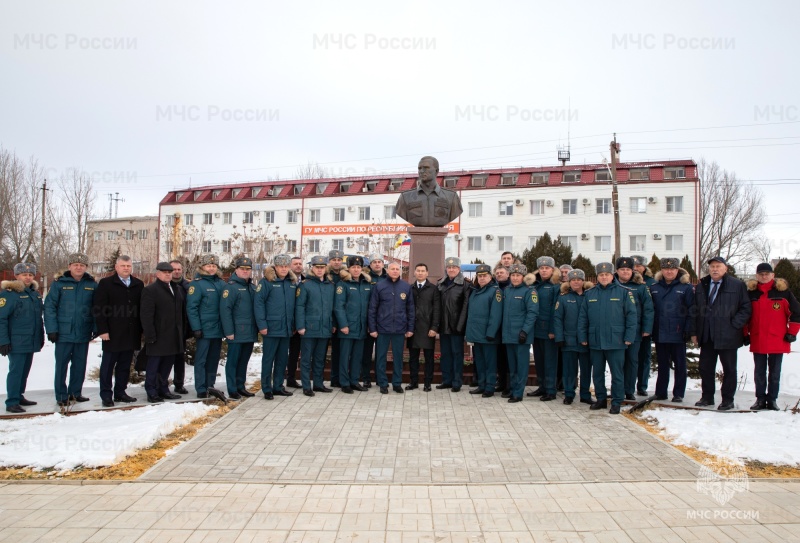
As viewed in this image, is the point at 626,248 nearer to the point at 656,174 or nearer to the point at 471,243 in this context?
the point at 656,174

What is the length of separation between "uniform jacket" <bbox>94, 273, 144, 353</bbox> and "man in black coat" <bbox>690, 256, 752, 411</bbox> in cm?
752

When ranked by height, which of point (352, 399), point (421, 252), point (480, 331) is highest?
point (421, 252)

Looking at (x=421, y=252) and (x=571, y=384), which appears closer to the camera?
(x=571, y=384)

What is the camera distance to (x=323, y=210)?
42719mm

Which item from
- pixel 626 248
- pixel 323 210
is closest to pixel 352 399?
pixel 626 248

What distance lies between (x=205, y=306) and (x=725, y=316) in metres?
6.98

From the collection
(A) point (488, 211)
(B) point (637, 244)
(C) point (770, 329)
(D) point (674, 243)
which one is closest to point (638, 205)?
(B) point (637, 244)

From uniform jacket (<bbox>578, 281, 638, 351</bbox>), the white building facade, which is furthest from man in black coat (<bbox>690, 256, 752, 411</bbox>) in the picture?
the white building facade

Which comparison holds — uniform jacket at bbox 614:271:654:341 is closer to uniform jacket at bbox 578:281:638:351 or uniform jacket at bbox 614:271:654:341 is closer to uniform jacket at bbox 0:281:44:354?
uniform jacket at bbox 578:281:638:351

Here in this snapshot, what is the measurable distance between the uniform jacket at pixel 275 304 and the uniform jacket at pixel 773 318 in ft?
20.4

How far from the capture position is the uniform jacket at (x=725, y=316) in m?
7.33

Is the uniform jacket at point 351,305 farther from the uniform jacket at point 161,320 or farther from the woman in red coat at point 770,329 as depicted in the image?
the woman in red coat at point 770,329

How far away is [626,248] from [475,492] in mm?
34444

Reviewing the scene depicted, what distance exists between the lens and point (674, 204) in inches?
1372
